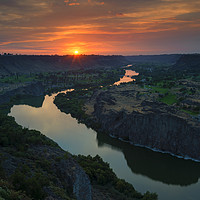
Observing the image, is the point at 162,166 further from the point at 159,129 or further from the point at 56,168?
the point at 56,168

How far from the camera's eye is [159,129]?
5144 cm

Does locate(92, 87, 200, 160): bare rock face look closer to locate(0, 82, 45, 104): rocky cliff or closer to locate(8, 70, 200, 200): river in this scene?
locate(8, 70, 200, 200): river

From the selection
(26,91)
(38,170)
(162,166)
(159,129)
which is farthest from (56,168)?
(26,91)

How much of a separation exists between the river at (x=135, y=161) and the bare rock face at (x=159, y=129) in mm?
2360

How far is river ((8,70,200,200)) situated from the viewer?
125 ft

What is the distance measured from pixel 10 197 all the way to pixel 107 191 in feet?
65.2

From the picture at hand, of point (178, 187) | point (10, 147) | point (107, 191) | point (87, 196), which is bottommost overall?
point (178, 187)

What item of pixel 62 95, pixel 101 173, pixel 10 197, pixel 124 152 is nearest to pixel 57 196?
pixel 10 197

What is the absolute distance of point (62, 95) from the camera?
114688 mm

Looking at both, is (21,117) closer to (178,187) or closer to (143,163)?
(143,163)

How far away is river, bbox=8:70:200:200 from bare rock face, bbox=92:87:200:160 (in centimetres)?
236

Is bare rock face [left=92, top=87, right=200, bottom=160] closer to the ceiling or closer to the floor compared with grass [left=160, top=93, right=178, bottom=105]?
closer to the floor

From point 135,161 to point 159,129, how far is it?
10.6 metres

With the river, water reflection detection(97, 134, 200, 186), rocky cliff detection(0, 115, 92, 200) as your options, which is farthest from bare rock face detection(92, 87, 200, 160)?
rocky cliff detection(0, 115, 92, 200)
